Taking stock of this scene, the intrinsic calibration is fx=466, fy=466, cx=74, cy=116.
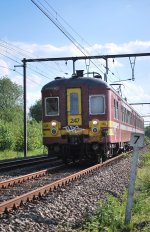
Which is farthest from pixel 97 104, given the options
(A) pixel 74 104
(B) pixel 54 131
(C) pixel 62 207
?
(C) pixel 62 207

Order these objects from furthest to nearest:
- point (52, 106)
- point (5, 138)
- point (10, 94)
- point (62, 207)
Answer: point (10, 94) < point (5, 138) < point (52, 106) < point (62, 207)

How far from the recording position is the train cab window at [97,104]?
1669 centimetres

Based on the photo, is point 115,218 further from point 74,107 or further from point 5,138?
point 5,138

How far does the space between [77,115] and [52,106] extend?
1094 millimetres

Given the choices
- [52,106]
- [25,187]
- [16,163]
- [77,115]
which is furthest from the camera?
[16,163]

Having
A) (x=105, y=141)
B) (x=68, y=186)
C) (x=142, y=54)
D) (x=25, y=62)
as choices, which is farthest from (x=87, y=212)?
(x=25, y=62)

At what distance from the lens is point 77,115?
1662cm

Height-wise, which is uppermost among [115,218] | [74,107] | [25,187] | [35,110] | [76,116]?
[35,110]

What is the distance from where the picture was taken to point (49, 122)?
55.7 ft

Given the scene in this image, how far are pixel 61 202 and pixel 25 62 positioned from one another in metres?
19.9

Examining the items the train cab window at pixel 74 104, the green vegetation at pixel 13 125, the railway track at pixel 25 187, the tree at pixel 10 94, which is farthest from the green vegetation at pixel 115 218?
the tree at pixel 10 94

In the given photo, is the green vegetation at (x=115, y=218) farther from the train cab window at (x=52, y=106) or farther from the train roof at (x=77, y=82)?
the train cab window at (x=52, y=106)

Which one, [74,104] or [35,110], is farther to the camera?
[35,110]

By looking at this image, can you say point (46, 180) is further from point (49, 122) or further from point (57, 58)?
point (57, 58)
